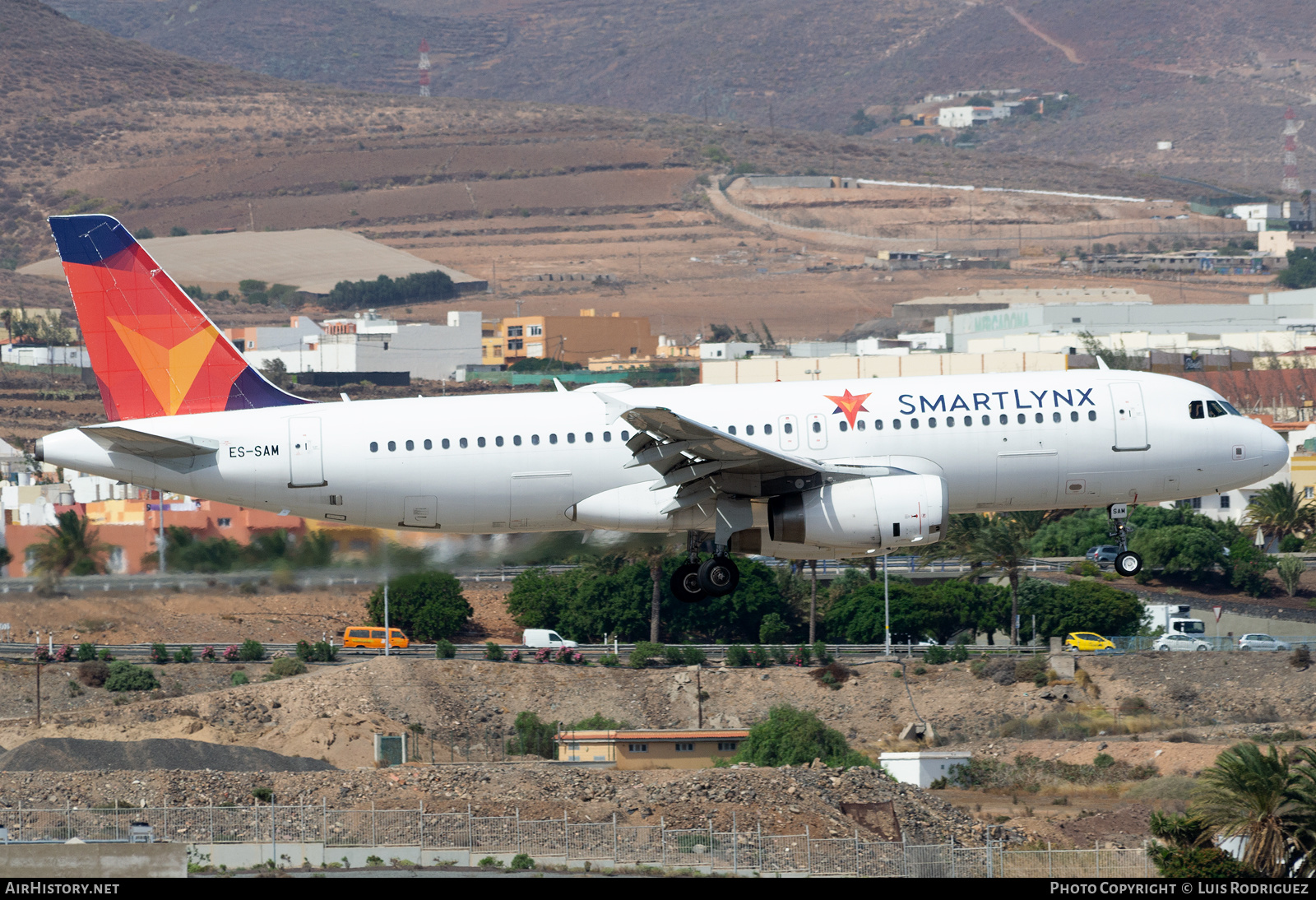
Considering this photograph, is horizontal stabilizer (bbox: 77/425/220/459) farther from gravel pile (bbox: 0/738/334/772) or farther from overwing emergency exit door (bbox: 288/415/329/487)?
gravel pile (bbox: 0/738/334/772)

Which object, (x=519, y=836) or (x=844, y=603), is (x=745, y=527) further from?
(x=844, y=603)

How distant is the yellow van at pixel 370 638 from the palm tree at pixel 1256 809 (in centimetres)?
5474

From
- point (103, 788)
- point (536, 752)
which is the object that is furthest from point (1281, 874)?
point (536, 752)

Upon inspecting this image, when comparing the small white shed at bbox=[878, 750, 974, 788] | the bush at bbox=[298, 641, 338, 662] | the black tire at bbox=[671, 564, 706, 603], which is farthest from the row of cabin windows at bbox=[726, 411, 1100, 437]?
the bush at bbox=[298, 641, 338, 662]

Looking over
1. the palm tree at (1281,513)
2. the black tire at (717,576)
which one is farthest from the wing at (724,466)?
the palm tree at (1281,513)

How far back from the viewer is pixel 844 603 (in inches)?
4208

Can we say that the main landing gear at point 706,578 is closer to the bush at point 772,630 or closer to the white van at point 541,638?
the white van at point 541,638

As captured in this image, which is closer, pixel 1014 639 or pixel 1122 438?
pixel 1122 438

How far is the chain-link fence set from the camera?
48188mm

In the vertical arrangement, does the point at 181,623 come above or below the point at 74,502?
below

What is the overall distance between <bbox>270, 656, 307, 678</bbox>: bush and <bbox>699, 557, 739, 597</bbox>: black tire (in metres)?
53.8

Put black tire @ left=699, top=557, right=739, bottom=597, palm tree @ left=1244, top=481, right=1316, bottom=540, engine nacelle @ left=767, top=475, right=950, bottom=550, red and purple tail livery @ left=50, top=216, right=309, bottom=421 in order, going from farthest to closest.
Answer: palm tree @ left=1244, top=481, right=1316, bottom=540
red and purple tail livery @ left=50, top=216, right=309, bottom=421
black tire @ left=699, top=557, right=739, bottom=597
engine nacelle @ left=767, top=475, right=950, bottom=550
